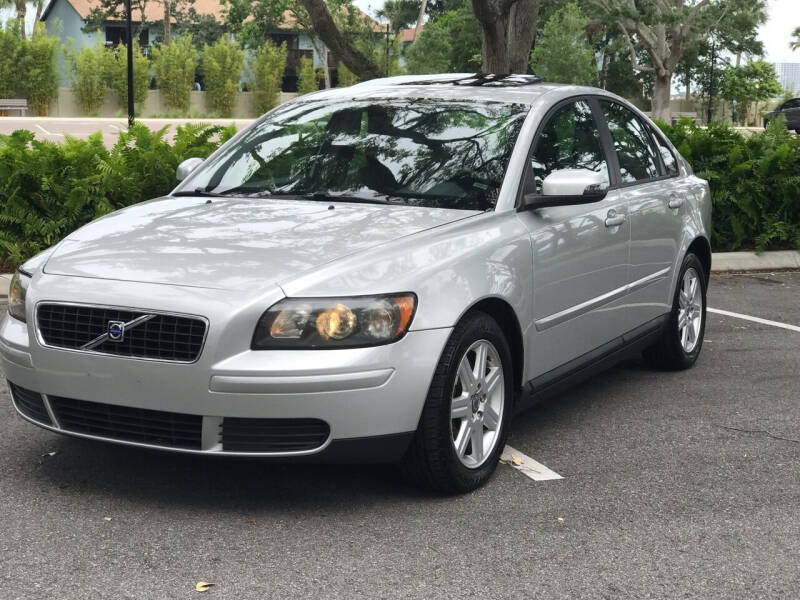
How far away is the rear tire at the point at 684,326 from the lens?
695 centimetres

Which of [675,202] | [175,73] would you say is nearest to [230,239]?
[675,202]

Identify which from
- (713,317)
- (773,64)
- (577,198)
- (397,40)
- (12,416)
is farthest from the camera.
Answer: (773,64)

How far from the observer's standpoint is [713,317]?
30.1 feet

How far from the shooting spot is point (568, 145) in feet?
19.0

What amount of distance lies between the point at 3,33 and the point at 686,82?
141 feet

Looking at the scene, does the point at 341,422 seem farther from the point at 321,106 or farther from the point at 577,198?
the point at 321,106

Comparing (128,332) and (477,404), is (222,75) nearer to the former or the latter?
(477,404)

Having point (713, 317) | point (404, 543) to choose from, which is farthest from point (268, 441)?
point (713, 317)

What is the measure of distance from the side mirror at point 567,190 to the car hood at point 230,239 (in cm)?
39

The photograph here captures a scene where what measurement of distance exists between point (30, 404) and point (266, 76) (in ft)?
180

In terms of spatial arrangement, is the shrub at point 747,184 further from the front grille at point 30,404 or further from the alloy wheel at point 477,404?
the front grille at point 30,404

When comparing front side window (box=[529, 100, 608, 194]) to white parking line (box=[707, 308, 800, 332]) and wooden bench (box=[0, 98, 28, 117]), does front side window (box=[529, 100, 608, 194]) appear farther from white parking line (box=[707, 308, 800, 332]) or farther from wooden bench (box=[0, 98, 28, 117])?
wooden bench (box=[0, 98, 28, 117])

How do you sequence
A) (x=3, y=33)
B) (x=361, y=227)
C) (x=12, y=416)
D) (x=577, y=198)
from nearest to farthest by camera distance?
(x=361, y=227), (x=577, y=198), (x=12, y=416), (x=3, y=33)

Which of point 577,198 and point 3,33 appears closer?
point 577,198
